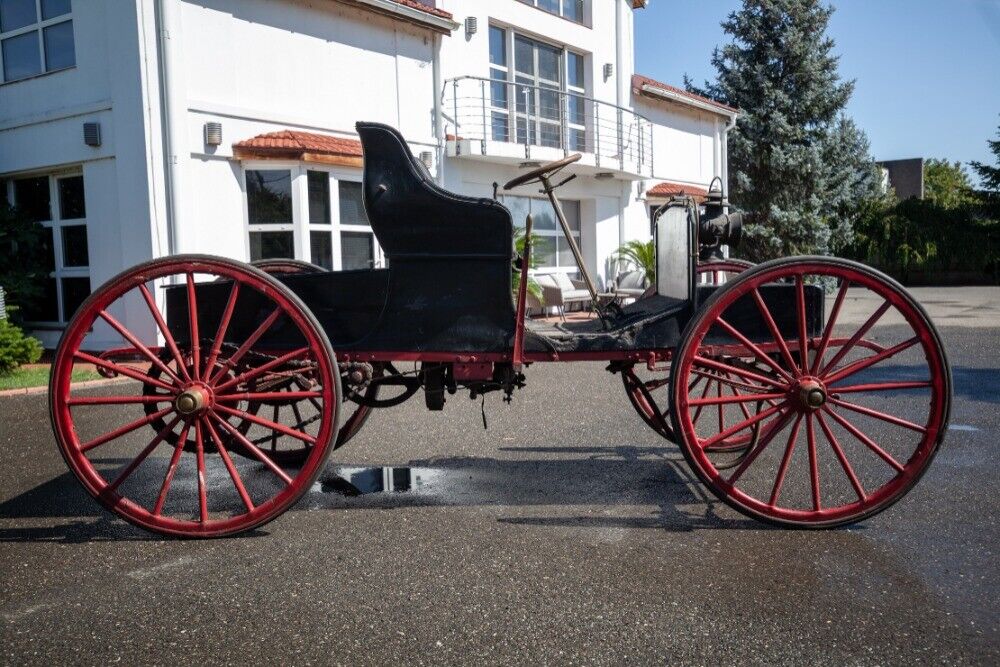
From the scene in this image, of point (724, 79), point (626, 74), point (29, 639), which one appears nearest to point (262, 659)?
point (29, 639)

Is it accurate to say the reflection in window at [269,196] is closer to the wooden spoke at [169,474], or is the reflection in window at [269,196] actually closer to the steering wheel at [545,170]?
the steering wheel at [545,170]

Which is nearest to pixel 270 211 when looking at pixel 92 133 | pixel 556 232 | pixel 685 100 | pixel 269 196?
pixel 269 196

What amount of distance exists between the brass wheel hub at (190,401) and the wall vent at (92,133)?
30.3 feet

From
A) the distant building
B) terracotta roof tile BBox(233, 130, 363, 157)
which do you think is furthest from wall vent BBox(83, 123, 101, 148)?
the distant building

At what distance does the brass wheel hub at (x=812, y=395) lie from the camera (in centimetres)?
367

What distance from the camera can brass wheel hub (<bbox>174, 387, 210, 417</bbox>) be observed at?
3645mm

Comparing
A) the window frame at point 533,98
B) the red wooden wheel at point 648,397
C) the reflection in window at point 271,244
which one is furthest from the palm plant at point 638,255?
the red wooden wheel at point 648,397

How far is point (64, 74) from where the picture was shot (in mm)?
11898

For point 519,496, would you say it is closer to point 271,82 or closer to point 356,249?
point 356,249

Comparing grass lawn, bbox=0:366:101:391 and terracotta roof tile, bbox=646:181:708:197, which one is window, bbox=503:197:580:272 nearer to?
terracotta roof tile, bbox=646:181:708:197

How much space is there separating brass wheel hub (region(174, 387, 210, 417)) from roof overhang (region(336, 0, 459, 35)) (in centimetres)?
1110

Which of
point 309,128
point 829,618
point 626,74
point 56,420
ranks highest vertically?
point 626,74

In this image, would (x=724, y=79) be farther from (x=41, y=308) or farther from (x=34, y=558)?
(x=34, y=558)

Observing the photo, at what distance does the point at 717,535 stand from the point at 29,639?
2.63 meters
